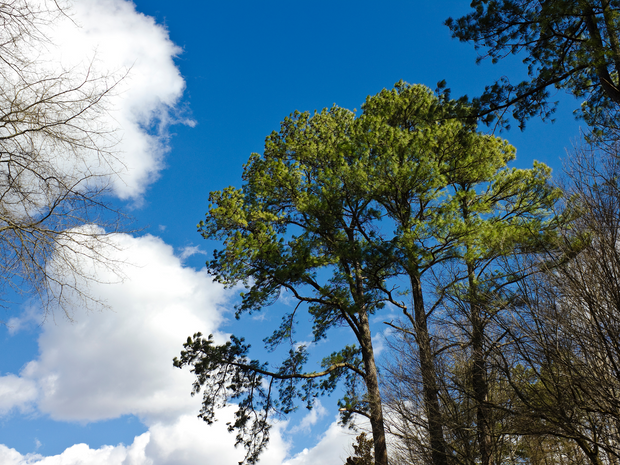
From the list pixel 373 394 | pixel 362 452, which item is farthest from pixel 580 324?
pixel 362 452

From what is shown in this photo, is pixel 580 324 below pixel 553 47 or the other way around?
below

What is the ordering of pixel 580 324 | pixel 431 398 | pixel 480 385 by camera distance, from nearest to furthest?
pixel 580 324 → pixel 480 385 → pixel 431 398

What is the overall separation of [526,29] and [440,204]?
4930 mm

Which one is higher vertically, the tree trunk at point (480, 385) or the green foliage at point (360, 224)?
the green foliage at point (360, 224)

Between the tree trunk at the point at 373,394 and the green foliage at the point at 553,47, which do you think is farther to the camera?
the tree trunk at the point at 373,394

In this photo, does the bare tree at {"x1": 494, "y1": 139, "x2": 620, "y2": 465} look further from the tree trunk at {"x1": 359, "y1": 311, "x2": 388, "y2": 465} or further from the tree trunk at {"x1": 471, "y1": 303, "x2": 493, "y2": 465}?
the tree trunk at {"x1": 359, "y1": 311, "x2": 388, "y2": 465}

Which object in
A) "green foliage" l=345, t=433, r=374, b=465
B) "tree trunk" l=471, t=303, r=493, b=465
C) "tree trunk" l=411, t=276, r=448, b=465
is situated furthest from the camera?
"green foliage" l=345, t=433, r=374, b=465

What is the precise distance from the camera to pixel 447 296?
810 cm

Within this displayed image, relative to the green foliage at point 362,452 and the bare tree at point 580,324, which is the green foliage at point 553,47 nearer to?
the bare tree at point 580,324

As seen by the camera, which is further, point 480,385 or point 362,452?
point 362,452

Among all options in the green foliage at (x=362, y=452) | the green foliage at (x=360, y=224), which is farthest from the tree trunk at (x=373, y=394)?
the green foliage at (x=362, y=452)

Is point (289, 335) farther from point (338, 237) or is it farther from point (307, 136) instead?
point (307, 136)

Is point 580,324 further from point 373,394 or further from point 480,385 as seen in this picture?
point 373,394

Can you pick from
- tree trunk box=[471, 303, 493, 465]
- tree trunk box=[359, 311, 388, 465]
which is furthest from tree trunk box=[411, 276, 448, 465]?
tree trunk box=[359, 311, 388, 465]
